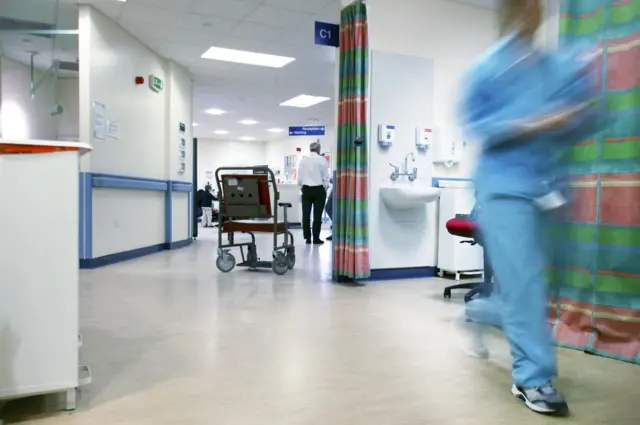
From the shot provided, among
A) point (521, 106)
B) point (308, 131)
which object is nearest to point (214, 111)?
point (308, 131)

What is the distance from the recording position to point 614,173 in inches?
87.3

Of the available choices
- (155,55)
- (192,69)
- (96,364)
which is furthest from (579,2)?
(192,69)

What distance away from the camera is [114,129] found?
18.9ft

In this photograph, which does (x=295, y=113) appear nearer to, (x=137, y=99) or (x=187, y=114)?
(x=187, y=114)

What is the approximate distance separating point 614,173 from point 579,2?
0.93 metres

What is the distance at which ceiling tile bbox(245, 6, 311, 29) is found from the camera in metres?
5.44

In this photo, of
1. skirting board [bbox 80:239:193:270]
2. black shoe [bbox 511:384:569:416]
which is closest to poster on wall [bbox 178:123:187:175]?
skirting board [bbox 80:239:193:270]

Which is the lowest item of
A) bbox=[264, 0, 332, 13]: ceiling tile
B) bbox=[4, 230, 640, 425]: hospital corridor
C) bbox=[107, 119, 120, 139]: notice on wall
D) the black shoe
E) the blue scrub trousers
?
bbox=[4, 230, 640, 425]: hospital corridor

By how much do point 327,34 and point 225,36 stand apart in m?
2.26

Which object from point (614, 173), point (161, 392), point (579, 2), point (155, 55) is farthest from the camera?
point (155, 55)

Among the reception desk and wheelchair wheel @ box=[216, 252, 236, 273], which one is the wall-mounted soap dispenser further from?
the reception desk

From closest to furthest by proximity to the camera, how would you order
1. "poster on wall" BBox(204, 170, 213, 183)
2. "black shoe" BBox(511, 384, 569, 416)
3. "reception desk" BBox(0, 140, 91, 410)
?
"reception desk" BBox(0, 140, 91, 410), "black shoe" BBox(511, 384, 569, 416), "poster on wall" BBox(204, 170, 213, 183)

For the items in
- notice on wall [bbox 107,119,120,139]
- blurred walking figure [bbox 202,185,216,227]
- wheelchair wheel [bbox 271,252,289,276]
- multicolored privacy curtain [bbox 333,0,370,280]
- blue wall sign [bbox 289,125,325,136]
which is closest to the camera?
multicolored privacy curtain [bbox 333,0,370,280]

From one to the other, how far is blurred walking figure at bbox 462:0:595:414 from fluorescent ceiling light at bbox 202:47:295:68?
6.13 m
